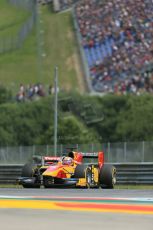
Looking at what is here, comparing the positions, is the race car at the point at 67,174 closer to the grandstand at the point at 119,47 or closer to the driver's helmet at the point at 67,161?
the driver's helmet at the point at 67,161

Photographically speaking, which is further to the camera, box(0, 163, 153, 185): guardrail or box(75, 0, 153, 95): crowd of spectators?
box(75, 0, 153, 95): crowd of spectators

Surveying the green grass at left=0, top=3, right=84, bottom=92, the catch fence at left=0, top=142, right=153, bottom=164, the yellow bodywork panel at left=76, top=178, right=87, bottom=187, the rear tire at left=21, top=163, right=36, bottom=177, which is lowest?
the catch fence at left=0, top=142, right=153, bottom=164

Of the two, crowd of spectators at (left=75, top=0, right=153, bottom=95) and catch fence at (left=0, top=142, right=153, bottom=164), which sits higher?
crowd of spectators at (left=75, top=0, right=153, bottom=95)

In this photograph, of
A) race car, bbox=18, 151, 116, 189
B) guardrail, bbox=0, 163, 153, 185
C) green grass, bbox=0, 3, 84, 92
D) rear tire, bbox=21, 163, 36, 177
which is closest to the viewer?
race car, bbox=18, 151, 116, 189

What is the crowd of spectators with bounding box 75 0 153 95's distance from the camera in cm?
5272

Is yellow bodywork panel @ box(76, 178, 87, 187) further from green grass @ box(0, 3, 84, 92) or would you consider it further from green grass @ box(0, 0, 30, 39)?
green grass @ box(0, 0, 30, 39)

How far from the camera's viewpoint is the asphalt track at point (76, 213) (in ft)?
31.1

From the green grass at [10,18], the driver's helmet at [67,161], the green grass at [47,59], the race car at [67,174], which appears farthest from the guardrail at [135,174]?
the green grass at [10,18]

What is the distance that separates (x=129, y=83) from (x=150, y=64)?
255 centimetres

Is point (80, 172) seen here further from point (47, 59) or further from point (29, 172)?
point (47, 59)

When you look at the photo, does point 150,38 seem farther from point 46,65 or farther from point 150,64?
point 46,65

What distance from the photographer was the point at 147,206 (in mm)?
12336

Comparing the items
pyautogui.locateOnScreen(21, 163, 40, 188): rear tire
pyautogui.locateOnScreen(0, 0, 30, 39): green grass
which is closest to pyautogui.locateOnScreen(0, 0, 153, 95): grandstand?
pyautogui.locateOnScreen(0, 0, 30, 39): green grass

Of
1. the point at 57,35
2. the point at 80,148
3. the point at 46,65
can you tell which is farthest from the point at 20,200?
the point at 57,35
